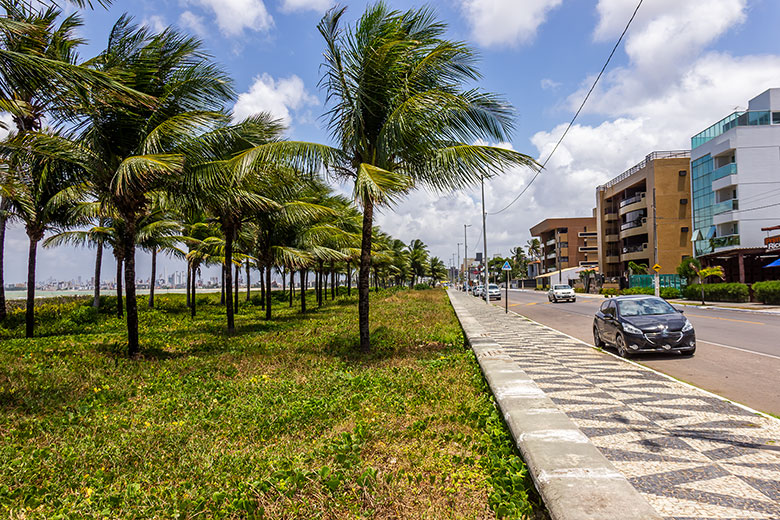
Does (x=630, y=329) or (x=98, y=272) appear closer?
(x=630, y=329)

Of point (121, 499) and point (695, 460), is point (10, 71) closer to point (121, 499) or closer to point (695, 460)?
point (121, 499)

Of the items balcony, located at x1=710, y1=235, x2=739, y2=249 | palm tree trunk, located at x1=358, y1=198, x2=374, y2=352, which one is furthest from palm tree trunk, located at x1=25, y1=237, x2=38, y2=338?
balcony, located at x1=710, y1=235, x2=739, y2=249

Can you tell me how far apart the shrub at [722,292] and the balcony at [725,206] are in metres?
10.7

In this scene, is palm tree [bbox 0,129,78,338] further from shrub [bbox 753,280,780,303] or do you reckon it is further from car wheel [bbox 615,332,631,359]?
shrub [bbox 753,280,780,303]

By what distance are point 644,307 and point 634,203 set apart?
54810 millimetres

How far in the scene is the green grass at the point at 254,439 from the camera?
3.38 m

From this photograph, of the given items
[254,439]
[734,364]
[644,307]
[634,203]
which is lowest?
[734,364]

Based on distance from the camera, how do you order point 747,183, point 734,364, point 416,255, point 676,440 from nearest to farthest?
point 676,440 → point 734,364 → point 747,183 → point 416,255

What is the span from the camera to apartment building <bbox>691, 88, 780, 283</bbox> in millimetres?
39750

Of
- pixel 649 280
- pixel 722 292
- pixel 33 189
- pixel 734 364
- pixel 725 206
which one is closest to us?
pixel 734 364

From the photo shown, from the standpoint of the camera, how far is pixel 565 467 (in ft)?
11.0

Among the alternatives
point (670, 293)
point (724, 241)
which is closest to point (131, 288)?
point (670, 293)

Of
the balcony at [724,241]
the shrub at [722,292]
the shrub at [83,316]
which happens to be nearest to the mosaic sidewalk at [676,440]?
the shrub at [83,316]

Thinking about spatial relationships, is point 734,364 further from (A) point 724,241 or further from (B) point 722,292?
(A) point 724,241
